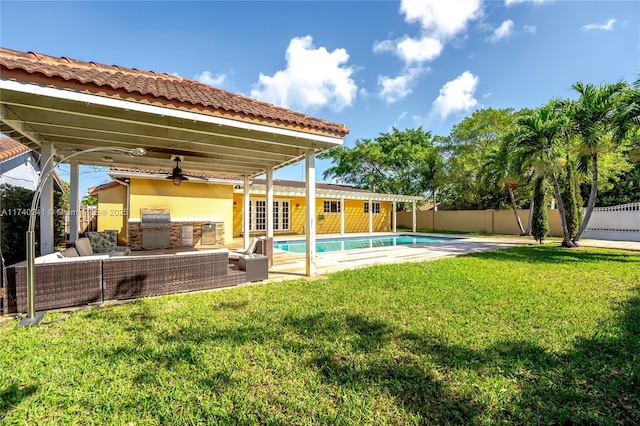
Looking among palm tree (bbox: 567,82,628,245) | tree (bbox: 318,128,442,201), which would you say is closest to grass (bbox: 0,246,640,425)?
palm tree (bbox: 567,82,628,245)

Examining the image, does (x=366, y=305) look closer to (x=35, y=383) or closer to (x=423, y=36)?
(x=35, y=383)

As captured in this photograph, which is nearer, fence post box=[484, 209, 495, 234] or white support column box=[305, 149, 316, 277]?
white support column box=[305, 149, 316, 277]

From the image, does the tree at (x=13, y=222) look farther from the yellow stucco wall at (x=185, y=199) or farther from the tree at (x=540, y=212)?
the tree at (x=540, y=212)

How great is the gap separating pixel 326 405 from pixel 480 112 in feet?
87.4

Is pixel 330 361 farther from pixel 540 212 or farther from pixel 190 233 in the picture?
pixel 540 212

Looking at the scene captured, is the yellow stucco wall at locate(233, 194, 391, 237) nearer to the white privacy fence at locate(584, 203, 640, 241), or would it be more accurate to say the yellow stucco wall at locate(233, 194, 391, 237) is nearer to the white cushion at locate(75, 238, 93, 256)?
the white cushion at locate(75, 238, 93, 256)

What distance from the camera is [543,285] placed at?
635cm

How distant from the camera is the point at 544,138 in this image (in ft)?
40.0

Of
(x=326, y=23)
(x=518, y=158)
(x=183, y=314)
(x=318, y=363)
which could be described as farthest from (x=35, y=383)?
(x=518, y=158)

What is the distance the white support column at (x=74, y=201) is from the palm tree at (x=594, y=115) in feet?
59.2

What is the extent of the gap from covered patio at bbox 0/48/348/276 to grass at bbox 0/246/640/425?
273 cm

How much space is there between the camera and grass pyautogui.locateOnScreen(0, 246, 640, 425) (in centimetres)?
235

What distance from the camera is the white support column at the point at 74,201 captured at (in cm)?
845

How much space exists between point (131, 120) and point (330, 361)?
17.0ft
